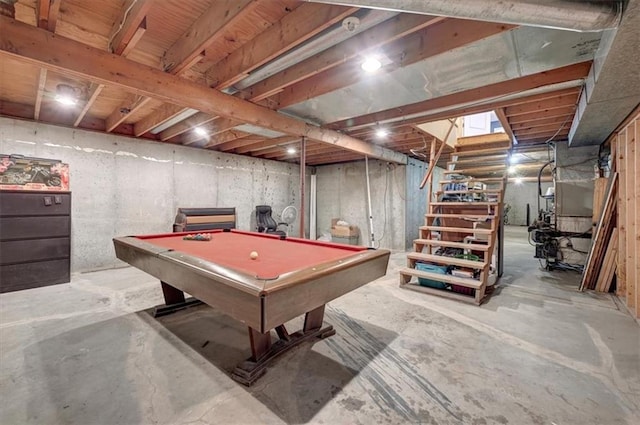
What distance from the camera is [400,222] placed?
22.0 feet

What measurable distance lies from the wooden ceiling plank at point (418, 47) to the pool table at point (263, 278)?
161cm

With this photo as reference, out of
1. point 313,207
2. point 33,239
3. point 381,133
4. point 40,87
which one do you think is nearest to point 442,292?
point 381,133

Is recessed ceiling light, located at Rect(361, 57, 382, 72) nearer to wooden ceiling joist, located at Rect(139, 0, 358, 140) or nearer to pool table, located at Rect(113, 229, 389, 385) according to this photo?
wooden ceiling joist, located at Rect(139, 0, 358, 140)

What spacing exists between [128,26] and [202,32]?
479 millimetres

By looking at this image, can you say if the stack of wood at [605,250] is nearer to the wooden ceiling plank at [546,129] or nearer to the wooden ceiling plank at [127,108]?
the wooden ceiling plank at [546,129]

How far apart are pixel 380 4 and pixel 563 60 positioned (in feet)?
5.83

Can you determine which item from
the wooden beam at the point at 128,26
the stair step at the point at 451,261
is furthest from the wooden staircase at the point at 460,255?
the wooden beam at the point at 128,26

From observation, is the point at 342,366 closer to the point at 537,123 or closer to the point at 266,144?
the point at 266,144

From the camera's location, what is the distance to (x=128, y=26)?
73.8 inches

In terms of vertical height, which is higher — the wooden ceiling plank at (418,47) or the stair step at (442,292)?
the wooden ceiling plank at (418,47)

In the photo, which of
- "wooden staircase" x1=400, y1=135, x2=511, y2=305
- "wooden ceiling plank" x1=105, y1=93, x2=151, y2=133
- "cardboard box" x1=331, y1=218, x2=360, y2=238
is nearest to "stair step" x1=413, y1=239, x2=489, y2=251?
"wooden staircase" x1=400, y1=135, x2=511, y2=305

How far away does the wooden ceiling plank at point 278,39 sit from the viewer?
5.83ft

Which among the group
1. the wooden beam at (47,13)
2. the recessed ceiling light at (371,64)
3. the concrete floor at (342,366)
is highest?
the wooden beam at (47,13)

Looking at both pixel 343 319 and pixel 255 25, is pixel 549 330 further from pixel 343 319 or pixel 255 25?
pixel 255 25
